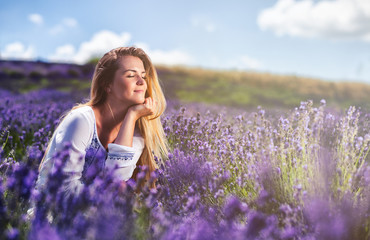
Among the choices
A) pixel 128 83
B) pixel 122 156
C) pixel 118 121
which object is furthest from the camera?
pixel 118 121

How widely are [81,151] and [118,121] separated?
446 mm

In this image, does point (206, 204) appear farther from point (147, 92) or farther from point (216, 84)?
point (216, 84)

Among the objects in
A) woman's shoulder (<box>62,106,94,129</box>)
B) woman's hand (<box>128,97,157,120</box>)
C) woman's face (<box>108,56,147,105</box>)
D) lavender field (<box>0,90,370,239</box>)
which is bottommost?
lavender field (<box>0,90,370,239</box>)

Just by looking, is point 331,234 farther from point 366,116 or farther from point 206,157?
point 366,116

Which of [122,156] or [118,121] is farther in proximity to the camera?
[118,121]

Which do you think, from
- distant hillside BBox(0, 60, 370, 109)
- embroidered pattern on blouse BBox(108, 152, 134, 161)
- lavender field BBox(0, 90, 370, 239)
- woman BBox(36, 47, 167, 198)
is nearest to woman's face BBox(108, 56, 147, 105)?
woman BBox(36, 47, 167, 198)

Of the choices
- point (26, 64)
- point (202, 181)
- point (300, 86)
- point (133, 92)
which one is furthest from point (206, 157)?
point (26, 64)

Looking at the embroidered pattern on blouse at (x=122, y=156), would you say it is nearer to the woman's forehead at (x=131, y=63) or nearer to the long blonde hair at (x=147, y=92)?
the long blonde hair at (x=147, y=92)

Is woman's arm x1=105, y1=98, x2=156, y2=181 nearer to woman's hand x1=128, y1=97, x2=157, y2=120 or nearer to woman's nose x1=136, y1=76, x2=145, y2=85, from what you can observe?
woman's hand x1=128, y1=97, x2=157, y2=120

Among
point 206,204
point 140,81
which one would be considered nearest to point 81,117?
point 140,81

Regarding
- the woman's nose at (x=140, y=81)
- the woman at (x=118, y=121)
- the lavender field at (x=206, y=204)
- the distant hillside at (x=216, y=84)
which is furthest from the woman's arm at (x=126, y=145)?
the distant hillside at (x=216, y=84)

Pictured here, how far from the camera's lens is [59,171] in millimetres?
1253

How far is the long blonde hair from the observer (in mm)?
2266

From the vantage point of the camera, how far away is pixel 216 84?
9.70 metres
